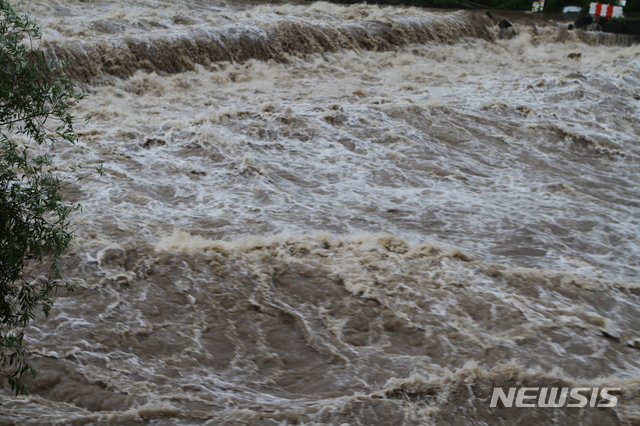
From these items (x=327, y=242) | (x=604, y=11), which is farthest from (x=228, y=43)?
(x=604, y=11)

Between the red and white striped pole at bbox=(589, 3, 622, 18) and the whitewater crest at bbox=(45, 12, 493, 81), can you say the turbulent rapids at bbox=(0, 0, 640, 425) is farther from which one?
the red and white striped pole at bbox=(589, 3, 622, 18)

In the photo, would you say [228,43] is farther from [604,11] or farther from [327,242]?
[604,11]

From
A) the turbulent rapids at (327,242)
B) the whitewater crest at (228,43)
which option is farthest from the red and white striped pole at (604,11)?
the turbulent rapids at (327,242)

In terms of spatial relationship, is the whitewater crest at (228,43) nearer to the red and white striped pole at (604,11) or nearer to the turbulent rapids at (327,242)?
the turbulent rapids at (327,242)

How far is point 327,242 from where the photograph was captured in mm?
5668

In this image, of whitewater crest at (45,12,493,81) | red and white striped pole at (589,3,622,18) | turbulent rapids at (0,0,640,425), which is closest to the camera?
turbulent rapids at (0,0,640,425)

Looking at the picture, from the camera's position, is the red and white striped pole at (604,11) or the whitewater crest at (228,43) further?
the red and white striped pole at (604,11)

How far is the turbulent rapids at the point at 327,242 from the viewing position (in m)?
4.04

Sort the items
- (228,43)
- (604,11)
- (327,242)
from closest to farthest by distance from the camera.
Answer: (327,242) < (228,43) < (604,11)

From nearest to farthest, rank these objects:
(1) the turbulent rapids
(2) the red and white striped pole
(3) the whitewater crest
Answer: (1) the turbulent rapids
(3) the whitewater crest
(2) the red and white striped pole

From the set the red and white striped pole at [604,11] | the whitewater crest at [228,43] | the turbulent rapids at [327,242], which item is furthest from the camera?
the red and white striped pole at [604,11]

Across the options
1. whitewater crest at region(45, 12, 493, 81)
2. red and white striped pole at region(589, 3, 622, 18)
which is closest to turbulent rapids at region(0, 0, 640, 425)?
whitewater crest at region(45, 12, 493, 81)

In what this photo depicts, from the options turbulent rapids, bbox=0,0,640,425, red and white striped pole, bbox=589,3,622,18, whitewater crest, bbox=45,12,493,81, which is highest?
red and white striped pole, bbox=589,3,622,18

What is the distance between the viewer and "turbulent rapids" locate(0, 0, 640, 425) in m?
4.04
